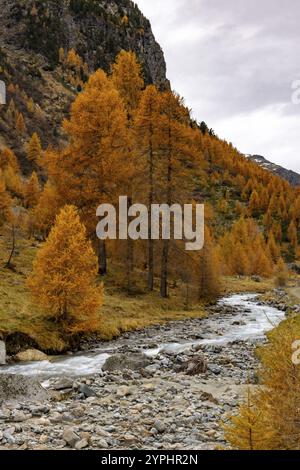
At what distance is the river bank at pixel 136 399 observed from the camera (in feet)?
28.2

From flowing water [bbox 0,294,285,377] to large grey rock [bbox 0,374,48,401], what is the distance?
8.68 ft

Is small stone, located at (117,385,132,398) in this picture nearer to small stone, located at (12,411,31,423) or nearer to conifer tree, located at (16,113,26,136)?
small stone, located at (12,411,31,423)

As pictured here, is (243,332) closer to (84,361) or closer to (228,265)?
(84,361)

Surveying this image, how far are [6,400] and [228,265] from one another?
71797 millimetres

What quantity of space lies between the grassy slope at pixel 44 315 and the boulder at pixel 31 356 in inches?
34.0

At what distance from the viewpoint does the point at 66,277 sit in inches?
733

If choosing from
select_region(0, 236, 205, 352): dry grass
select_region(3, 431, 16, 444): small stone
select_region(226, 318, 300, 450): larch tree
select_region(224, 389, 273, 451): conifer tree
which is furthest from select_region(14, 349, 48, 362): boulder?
select_region(224, 389, 273, 451): conifer tree

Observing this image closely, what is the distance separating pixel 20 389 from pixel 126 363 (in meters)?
4.39

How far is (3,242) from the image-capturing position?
34.3 m

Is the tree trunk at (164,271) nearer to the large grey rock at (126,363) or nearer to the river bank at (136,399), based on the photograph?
the river bank at (136,399)

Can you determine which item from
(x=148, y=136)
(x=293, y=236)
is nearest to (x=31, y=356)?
(x=148, y=136)

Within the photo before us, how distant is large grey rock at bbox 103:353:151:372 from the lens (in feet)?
49.1

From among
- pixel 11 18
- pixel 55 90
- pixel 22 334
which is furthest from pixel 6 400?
pixel 11 18

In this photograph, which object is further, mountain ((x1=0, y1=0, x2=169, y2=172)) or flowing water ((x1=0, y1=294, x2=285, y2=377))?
mountain ((x1=0, y1=0, x2=169, y2=172))
